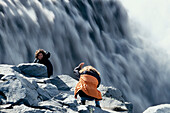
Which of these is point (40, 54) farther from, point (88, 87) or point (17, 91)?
point (17, 91)

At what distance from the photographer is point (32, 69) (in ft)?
22.0

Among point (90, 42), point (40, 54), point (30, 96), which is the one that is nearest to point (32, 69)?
point (40, 54)

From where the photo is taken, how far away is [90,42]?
22.3 meters

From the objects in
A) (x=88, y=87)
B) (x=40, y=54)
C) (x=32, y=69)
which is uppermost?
(x=40, y=54)

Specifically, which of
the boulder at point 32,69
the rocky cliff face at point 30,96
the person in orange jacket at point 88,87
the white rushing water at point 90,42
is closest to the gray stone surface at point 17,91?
the rocky cliff face at point 30,96

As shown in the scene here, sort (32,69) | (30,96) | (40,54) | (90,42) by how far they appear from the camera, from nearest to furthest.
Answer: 1. (30,96)
2. (32,69)
3. (40,54)
4. (90,42)

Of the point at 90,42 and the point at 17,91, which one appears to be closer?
the point at 17,91

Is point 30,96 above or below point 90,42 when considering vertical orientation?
below

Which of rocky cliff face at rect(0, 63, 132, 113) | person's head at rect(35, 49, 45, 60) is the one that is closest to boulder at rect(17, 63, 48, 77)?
rocky cliff face at rect(0, 63, 132, 113)

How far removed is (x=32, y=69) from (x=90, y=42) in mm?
15788

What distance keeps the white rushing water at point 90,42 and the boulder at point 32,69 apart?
226 inches

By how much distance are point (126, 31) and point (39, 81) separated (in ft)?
89.7

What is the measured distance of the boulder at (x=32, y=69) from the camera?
666 centimetres

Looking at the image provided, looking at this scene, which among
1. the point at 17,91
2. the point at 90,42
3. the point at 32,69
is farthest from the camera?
the point at 90,42
